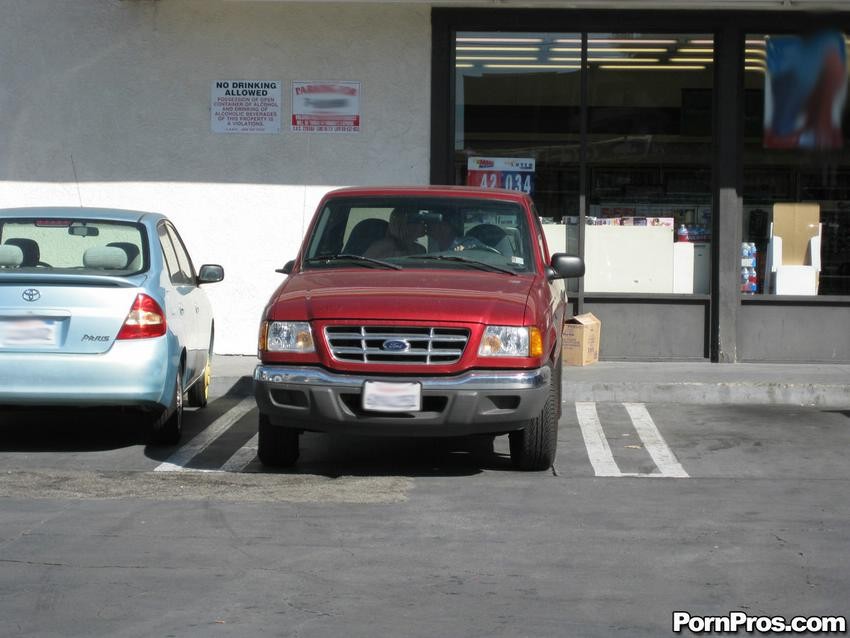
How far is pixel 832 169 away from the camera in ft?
42.8

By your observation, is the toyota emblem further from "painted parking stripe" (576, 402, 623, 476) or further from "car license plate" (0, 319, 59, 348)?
"painted parking stripe" (576, 402, 623, 476)

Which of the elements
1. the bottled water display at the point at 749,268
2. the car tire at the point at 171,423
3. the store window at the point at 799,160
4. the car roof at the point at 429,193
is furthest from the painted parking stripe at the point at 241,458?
the store window at the point at 799,160

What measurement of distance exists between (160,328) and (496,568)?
133 inches

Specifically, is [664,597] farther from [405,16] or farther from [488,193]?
[405,16]

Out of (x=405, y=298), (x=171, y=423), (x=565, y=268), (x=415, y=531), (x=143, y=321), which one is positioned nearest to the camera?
(x=415, y=531)

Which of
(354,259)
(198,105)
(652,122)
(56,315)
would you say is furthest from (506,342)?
(198,105)

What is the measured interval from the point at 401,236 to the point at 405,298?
46.3 inches

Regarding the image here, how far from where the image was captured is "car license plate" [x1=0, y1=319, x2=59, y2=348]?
26.0ft

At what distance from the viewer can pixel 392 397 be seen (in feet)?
23.6

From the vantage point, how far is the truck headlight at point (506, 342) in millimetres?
7309

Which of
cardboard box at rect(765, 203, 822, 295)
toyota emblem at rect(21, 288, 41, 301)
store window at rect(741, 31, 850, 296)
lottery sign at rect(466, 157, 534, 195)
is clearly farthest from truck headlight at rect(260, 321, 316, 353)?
cardboard box at rect(765, 203, 822, 295)

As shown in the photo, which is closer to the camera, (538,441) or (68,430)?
(538,441)

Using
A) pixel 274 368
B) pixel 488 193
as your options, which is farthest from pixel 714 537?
pixel 488 193

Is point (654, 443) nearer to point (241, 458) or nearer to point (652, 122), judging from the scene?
point (241, 458)
